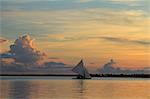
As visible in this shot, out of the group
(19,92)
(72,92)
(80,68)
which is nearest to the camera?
(19,92)

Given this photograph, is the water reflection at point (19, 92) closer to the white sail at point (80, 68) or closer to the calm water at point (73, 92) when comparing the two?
the calm water at point (73, 92)

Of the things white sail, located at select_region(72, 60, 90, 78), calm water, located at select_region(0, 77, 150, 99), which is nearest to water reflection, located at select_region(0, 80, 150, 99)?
calm water, located at select_region(0, 77, 150, 99)

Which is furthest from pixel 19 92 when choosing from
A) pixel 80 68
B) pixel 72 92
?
pixel 80 68

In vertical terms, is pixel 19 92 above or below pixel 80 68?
below

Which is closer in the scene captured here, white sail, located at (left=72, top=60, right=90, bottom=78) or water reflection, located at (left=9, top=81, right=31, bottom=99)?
water reflection, located at (left=9, top=81, right=31, bottom=99)

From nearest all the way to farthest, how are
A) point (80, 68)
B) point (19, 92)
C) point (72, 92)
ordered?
1. point (19, 92)
2. point (72, 92)
3. point (80, 68)

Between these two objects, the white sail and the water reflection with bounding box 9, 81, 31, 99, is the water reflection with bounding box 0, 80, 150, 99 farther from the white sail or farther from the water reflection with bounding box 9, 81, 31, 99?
the white sail

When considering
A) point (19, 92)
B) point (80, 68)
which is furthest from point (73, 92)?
point (80, 68)

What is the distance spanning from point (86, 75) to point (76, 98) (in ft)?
172

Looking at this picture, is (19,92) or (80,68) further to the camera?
(80,68)

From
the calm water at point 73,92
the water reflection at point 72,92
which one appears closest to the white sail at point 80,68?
the calm water at point 73,92

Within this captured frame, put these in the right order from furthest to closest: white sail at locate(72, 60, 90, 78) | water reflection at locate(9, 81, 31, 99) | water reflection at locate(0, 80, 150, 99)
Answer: white sail at locate(72, 60, 90, 78) < water reflection at locate(0, 80, 150, 99) < water reflection at locate(9, 81, 31, 99)

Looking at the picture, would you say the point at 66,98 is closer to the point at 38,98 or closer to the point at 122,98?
the point at 38,98

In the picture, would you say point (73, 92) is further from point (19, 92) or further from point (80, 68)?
point (80, 68)
